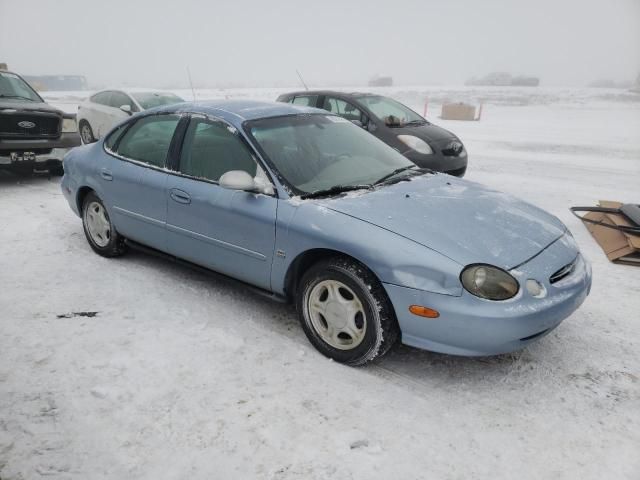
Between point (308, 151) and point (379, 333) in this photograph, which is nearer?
point (379, 333)

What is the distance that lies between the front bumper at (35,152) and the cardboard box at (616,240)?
7.44m

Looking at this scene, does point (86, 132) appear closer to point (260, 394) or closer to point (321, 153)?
point (321, 153)

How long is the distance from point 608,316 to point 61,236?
5.24 meters

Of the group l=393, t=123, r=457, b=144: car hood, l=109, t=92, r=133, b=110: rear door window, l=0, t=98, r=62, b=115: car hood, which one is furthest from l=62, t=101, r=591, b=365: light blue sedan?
l=109, t=92, r=133, b=110: rear door window

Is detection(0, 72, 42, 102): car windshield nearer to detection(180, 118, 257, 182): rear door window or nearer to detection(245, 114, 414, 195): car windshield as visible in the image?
detection(180, 118, 257, 182): rear door window

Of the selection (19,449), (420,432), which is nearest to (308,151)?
(420,432)

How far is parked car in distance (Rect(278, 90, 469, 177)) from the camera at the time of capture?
7.31 m

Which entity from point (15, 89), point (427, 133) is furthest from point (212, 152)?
point (15, 89)

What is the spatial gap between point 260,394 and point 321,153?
1.77 metres

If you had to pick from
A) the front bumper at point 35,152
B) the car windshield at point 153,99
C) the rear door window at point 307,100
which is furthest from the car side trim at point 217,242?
the car windshield at point 153,99

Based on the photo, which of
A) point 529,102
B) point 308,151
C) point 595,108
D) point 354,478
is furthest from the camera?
point 529,102

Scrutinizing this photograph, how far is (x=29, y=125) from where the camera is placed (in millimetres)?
7074

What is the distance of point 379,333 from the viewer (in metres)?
2.70

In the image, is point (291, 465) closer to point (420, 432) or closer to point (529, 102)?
point (420, 432)
